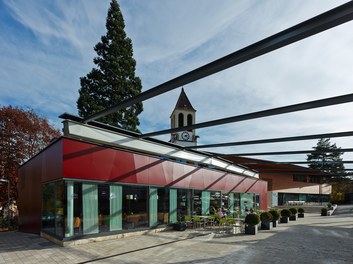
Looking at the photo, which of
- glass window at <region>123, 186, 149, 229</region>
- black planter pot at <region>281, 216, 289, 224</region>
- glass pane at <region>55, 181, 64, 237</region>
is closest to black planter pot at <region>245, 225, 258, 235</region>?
glass window at <region>123, 186, 149, 229</region>

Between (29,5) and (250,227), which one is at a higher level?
(29,5)

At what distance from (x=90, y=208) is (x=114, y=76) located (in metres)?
20.4

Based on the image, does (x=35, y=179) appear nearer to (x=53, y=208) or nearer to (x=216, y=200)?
(x=53, y=208)

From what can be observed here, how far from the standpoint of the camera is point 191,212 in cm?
1656

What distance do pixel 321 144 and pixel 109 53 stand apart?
192 feet

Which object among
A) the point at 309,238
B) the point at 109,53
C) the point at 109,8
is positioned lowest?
the point at 309,238

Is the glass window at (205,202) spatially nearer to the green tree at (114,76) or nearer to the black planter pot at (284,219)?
the black planter pot at (284,219)

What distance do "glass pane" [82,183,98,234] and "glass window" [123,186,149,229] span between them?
153cm

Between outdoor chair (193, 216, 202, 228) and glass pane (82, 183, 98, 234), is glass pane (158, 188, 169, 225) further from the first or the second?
glass pane (82, 183, 98, 234)

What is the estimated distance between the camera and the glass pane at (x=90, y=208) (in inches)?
424

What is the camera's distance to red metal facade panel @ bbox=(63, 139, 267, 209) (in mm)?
10711

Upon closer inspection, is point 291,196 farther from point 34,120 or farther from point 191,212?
point 34,120

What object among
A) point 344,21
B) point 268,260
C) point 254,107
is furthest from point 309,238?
point 344,21

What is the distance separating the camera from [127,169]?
500 inches
